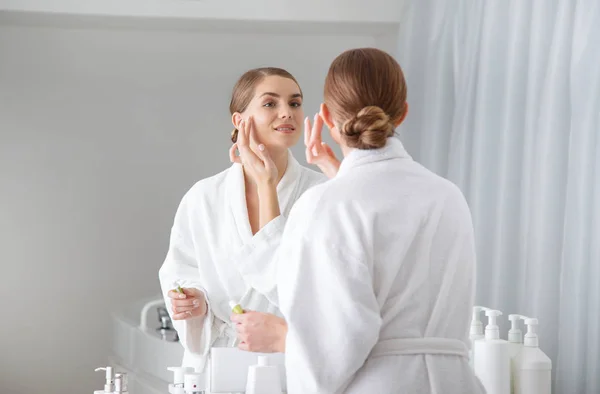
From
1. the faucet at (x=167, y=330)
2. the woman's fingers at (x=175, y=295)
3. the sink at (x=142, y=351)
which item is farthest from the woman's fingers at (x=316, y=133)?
the faucet at (x=167, y=330)

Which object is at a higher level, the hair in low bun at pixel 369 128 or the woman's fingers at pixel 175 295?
the hair in low bun at pixel 369 128

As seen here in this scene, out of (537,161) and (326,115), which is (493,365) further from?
(326,115)

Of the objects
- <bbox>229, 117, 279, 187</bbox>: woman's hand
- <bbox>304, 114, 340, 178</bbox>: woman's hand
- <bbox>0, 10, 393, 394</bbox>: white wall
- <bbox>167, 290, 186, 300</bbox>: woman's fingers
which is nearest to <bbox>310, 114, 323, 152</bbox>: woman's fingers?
<bbox>304, 114, 340, 178</bbox>: woman's hand

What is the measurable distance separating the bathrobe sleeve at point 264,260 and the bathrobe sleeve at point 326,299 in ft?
1.55

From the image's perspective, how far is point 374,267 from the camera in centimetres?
112

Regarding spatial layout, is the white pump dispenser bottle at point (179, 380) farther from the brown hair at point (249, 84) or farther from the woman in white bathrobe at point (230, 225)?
the brown hair at point (249, 84)

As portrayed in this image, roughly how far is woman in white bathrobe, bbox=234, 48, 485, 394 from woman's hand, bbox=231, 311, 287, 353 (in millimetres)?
73

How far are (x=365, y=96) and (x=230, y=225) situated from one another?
0.72 m

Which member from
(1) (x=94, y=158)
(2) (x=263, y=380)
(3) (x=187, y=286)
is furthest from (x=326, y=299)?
(1) (x=94, y=158)

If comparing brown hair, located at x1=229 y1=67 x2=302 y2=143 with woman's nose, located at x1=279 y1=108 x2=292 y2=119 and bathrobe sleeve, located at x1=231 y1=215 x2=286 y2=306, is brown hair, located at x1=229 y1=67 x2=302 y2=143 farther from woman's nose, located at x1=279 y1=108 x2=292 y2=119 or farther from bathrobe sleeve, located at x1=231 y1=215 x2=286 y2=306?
bathrobe sleeve, located at x1=231 y1=215 x2=286 y2=306

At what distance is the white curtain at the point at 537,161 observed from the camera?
1.76 m

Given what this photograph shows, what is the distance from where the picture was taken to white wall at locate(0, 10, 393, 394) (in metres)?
3.81

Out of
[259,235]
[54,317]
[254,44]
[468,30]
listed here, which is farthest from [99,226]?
[259,235]

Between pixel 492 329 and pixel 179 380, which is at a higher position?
pixel 492 329
